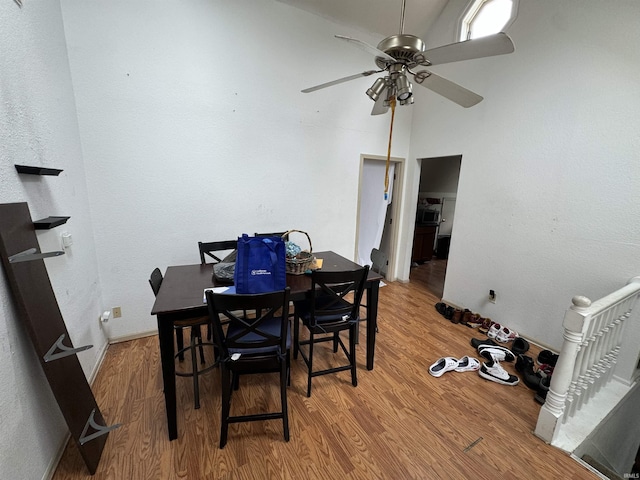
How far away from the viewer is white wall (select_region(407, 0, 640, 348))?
2.06 m

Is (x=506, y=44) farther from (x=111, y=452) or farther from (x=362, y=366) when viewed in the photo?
(x=111, y=452)

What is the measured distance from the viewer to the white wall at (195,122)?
2.13 meters

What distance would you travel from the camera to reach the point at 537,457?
1521mm

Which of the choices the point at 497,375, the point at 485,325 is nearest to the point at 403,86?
the point at 497,375

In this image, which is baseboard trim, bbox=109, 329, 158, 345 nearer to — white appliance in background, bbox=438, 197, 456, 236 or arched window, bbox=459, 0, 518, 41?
arched window, bbox=459, 0, 518, 41

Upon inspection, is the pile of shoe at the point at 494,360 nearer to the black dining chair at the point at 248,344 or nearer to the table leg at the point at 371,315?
the table leg at the point at 371,315

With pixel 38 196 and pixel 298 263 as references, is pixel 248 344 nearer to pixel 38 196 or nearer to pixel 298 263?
pixel 298 263

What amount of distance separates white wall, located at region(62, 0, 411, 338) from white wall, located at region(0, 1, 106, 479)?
0.63 feet

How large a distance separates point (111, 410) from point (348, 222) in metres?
3.03

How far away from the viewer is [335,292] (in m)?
1.82

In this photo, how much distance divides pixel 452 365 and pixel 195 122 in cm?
331

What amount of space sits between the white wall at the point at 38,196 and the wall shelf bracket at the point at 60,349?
83 mm

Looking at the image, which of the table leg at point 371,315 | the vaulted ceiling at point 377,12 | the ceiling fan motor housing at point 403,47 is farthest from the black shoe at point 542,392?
the vaulted ceiling at point 377,12

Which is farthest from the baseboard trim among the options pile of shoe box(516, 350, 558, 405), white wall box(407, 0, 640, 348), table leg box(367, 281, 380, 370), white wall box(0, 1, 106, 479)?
white wall box(407, 0, 640, 348)
